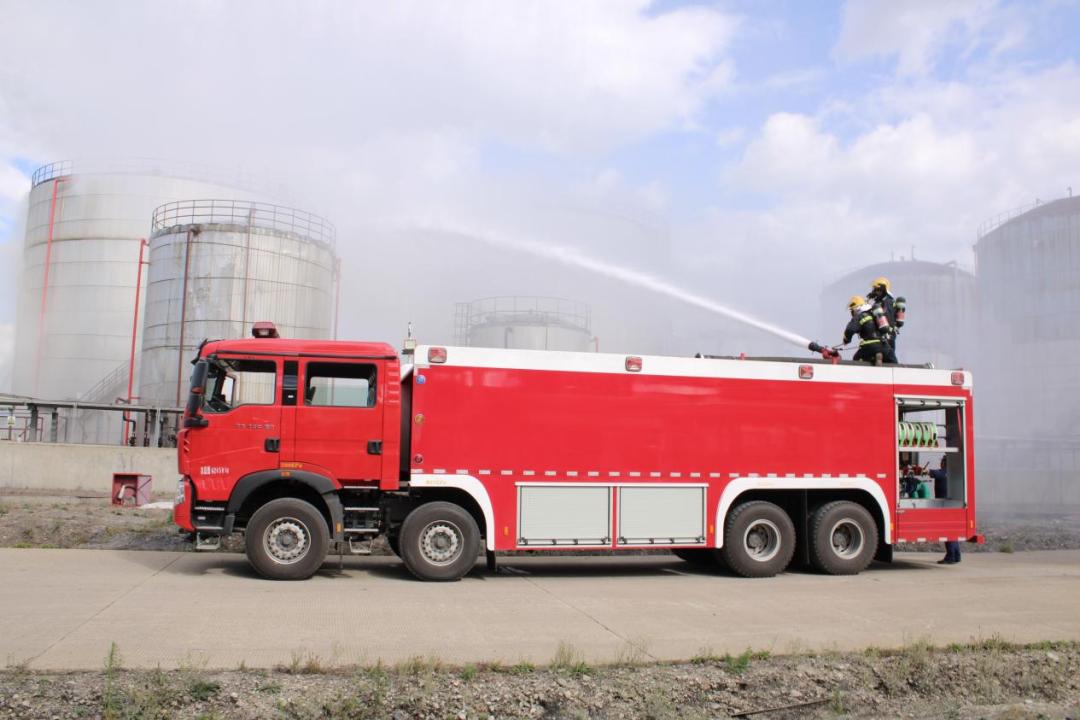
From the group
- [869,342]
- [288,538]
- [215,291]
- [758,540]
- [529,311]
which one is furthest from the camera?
[529,311]

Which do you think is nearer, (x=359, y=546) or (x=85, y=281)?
(x=359, y=546)

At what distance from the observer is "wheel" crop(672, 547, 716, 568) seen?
12.5m

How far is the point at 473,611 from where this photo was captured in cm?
854

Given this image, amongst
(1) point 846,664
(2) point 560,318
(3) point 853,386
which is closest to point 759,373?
(3) point 853,386

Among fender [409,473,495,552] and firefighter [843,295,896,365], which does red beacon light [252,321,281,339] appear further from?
firefighter [843,295,896,365]

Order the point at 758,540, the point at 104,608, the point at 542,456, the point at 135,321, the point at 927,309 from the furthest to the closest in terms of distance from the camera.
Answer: the point at 927,309 → the point at 135,321 → the point at 758,540 → the point at 542,456 → the point at 104,608

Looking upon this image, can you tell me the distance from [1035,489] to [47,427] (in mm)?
42905

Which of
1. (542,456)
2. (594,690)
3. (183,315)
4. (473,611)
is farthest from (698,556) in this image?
(183,315)

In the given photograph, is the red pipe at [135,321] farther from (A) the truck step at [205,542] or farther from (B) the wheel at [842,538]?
(B) the wheel at [842,538]

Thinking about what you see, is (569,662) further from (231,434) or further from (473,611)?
(231,434)

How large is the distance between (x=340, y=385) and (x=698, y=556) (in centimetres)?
592

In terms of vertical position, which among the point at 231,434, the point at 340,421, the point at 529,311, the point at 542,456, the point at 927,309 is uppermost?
the point at 927,309

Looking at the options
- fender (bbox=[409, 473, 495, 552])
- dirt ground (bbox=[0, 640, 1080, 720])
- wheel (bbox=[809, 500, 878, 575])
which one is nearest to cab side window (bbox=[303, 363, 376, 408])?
fender (bbox=[409, 473, 495, 552])

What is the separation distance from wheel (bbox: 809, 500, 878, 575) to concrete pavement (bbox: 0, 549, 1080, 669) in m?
0.43
